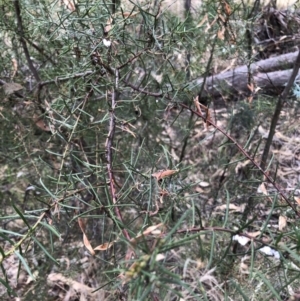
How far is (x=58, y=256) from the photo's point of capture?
1384 mm

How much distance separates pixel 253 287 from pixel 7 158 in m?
0.85

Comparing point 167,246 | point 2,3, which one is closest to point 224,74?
point 2,3

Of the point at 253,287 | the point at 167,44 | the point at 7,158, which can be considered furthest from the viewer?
the point at 7,158

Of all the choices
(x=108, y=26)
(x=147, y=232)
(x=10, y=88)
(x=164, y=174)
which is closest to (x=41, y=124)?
(x=10, y=88)

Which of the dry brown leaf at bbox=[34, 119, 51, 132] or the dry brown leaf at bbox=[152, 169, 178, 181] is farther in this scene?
the dry brown leaf at bbox=[34, 119, 51, 132]

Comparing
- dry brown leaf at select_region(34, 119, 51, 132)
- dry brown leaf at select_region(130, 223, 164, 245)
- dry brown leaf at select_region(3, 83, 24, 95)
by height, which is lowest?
dry brown leaf at select_region(130, 223, 164, 245)

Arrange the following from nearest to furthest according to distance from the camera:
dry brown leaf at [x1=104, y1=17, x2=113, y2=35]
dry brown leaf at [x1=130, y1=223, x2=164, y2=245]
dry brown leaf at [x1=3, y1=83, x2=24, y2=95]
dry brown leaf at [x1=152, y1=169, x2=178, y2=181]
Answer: dry brown leaf at [x1=130, y1=223, x2=164, y2=245] < dry brown leaf at [x1=152, y1=169, x2=178, y2=181] < dry brown leaf at [x1=104, y1=17, x2=113, y2=35] < dry brown leaf at [x1=3, y1=83, x2=24, y2=95]

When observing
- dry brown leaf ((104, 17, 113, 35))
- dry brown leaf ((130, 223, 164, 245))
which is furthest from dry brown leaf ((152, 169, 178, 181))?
dry brown leaf ((104, 17, 113, 35))

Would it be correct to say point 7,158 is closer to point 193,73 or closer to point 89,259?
point 89,259

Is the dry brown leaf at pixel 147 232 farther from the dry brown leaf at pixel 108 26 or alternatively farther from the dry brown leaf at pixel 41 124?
the dry brown leaf at pixel 41 124

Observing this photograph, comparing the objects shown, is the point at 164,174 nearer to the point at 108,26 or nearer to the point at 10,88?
the point at 108,26

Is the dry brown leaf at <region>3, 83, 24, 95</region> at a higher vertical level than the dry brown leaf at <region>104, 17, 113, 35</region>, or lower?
lower

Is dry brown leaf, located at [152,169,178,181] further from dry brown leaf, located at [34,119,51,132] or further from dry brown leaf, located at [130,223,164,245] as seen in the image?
dry brown leaf, located at [34,119,51,132]

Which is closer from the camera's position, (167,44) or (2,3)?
(167,44)
